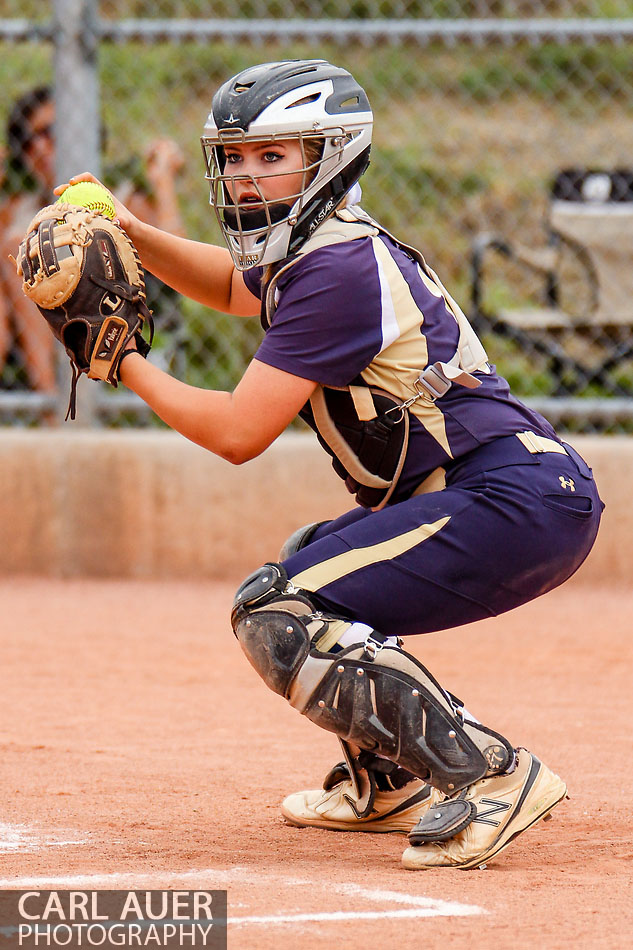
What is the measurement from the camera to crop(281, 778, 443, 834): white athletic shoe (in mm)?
3156

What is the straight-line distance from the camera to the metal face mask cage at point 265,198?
290 cm

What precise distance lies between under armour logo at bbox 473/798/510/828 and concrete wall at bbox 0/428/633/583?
132 inches

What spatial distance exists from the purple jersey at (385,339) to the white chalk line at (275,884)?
2.92ft

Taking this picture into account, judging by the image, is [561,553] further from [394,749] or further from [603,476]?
[603,476]

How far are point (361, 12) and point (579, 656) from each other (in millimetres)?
10304

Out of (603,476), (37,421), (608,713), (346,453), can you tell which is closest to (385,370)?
(346,453)

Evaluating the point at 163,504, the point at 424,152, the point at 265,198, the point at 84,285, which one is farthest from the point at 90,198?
the point at 424,152

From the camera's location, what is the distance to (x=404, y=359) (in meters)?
2.85

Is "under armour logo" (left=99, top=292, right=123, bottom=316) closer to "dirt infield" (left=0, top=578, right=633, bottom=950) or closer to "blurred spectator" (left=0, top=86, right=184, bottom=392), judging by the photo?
"dirt infield" (left=0, top=578, right=633, bottom=950)

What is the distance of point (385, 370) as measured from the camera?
2.84m

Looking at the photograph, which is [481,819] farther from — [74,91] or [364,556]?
[74,91]

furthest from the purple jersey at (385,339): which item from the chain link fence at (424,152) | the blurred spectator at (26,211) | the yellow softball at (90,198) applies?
the blurred spectator at (26,211)

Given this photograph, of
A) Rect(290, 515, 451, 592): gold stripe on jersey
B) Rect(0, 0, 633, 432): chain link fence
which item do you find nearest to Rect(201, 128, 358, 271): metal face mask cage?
Rect(290, 515, 451, 592): gold stripe on jersey

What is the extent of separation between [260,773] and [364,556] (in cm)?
97
